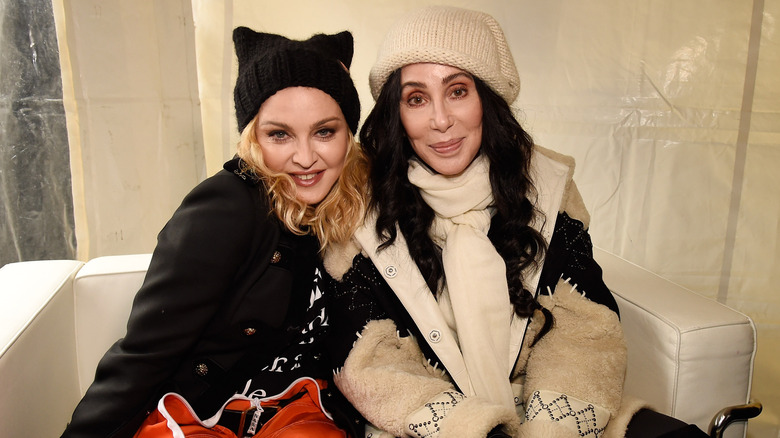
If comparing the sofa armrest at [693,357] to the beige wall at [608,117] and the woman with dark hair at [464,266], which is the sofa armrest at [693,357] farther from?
the beige wall at [608,117]

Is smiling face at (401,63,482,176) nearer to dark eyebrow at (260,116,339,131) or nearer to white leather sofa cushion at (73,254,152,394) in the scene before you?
dark eyebrow at (260,116,339,131)

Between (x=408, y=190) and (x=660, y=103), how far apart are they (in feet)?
4.14

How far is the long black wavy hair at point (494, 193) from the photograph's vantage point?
1255 millimetres

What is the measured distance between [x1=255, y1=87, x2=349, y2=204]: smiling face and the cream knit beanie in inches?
6.8

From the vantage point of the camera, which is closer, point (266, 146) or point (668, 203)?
point (266, 146)

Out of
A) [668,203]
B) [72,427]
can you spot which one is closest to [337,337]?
[72,427]

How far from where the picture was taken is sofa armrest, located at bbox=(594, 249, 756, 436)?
3.84 feet

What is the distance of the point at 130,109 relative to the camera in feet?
6.24

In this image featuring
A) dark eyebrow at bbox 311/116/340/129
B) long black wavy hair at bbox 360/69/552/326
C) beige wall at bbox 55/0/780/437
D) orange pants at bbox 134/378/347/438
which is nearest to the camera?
orange pants at bbox 134/378/347/438

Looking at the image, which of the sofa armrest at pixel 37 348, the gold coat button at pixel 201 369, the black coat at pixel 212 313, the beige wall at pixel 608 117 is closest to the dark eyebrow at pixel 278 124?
the black coat at pixel 212 313

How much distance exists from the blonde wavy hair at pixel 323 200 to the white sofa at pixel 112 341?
0.43m

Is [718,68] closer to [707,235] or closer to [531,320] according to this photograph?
[707,235]

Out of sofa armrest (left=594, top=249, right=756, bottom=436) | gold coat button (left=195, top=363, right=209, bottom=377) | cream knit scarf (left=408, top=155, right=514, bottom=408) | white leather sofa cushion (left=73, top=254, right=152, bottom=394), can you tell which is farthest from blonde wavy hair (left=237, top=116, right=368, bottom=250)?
sofa armrest (left=594, top=249, right=756, bottom=436)

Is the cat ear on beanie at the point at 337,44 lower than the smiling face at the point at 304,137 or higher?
higher
